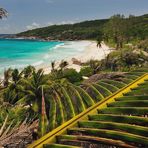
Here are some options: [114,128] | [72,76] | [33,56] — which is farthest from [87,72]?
[33,56]

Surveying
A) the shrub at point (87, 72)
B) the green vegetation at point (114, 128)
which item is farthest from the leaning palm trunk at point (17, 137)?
the shrub at point (87, 72)

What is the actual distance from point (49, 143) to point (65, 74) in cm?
4060

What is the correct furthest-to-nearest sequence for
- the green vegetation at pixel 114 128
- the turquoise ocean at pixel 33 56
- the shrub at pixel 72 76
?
1. the turquoise ocean at pixel 33 56
2. the shrub at pixel 72 76
3. the green vegetation at pixel 114 128

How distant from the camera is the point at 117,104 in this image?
2246 mm

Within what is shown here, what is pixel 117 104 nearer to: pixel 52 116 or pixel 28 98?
pixel 52 116

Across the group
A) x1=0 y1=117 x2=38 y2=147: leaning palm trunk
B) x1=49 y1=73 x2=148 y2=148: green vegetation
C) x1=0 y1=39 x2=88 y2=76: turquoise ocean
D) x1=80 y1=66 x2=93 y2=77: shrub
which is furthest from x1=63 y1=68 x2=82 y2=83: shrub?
x1=0 y1=117 x2=38 y2=147: leaning palm trunk

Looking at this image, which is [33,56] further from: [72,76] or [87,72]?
[72,76]

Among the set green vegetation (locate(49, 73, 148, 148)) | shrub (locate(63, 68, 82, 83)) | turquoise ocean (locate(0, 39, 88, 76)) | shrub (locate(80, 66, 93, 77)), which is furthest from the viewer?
turquoise ocean (locate(0, 39, 88, 76))

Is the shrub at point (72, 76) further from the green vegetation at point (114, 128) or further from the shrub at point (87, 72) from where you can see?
the green vegetation at point (114, 128)

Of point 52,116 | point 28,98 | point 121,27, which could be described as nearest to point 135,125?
point 52,116

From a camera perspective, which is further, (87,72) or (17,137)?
(87,72)

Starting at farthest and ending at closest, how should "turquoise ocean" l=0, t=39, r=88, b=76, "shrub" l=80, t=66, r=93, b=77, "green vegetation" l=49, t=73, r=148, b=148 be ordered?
"turquoise ocean" l=0, t=39, r=88, b=76
"shrub" l=80, t=66, r=93, b=77
"green vegetation" l=49, t=73, r=148, b=148

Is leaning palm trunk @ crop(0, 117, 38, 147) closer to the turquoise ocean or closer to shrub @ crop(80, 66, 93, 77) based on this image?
shrub @ crop(80, 66, 93, 77)

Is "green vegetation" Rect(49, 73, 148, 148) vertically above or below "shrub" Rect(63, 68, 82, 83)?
above
